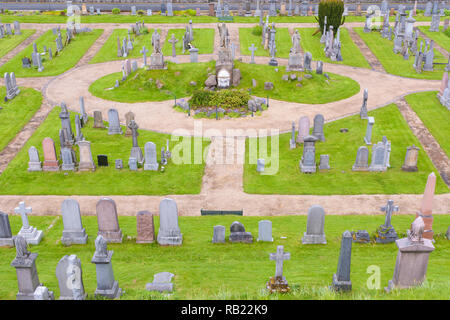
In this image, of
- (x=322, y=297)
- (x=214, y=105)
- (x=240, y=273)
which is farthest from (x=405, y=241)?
(x=214, y=105)

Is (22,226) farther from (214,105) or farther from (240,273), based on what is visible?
(214,105)

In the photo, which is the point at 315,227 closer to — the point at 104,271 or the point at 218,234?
the point at 218,234

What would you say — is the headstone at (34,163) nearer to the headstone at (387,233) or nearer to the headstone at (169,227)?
the headstone at (169,227)

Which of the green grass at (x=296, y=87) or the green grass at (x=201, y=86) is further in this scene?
the green grass at (x=201, y=86)

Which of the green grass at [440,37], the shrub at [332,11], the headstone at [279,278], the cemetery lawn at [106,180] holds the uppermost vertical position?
the shrub at [332,11]

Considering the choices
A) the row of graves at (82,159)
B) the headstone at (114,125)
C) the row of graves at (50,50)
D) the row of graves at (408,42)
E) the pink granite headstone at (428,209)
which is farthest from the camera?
the row of graves at (50,50)

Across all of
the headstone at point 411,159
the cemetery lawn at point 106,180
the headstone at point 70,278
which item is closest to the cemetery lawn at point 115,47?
the cemetery lawn at point 106,180

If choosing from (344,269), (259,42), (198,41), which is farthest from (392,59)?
(344,269)

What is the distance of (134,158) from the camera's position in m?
23.4

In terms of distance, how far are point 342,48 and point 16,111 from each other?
30.0 m

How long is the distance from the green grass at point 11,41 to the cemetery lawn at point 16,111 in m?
12.4

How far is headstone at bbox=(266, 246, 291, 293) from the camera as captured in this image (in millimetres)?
13523

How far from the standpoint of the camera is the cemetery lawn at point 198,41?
45662mm

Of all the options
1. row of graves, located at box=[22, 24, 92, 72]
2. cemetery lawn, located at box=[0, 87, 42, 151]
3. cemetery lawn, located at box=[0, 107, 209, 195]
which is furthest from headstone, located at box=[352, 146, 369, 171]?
row of graves, located at box=[22, 24, 92, 72]
